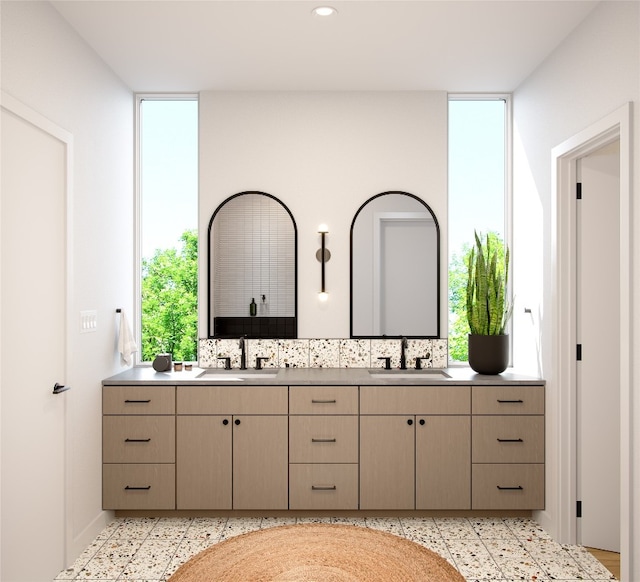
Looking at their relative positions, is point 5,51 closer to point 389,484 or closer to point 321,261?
point 321,261

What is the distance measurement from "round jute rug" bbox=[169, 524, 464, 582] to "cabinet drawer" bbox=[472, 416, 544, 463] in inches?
28.5

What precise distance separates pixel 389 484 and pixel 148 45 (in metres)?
2.94

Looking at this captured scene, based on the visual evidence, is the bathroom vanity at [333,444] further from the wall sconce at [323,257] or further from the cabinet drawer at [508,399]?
the wall sconce at [323,257]

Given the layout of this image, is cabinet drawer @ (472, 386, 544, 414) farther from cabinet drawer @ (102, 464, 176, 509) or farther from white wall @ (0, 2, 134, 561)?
white wall @ (0, 2, 134, 561)

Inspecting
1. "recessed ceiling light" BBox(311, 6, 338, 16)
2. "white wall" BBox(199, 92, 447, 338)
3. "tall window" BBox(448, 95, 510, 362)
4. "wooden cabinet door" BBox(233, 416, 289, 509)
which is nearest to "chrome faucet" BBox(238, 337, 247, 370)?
"white wall" BBox(199, 92, 447, 338)

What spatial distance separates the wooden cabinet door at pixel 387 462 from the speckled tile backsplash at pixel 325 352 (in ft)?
2.04

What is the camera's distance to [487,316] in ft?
11.5

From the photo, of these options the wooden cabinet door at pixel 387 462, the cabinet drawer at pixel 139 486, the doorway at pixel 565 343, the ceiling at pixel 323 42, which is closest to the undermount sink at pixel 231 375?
the cabinet drawer at pixel 139 486

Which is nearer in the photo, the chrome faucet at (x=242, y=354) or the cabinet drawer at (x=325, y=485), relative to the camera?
the cabinet drawer at (x=325, y=485)

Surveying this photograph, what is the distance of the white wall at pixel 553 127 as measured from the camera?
7.90 ft

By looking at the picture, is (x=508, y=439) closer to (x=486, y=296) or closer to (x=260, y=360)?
(x=486, y=296)

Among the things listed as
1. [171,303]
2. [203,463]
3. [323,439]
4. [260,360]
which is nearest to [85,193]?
[171,303]

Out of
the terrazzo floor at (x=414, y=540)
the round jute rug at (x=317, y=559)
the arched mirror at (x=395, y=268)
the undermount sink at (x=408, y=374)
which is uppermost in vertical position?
the arched mirror at (x=395, y=268)

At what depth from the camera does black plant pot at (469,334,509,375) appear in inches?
137
